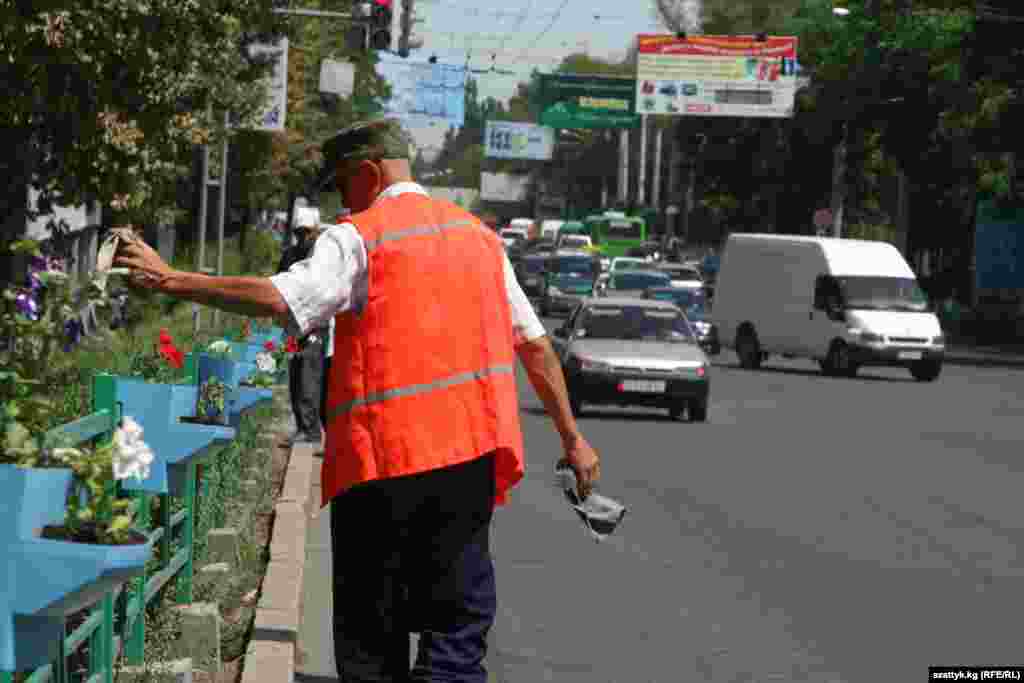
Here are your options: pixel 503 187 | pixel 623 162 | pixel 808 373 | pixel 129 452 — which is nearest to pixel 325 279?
pixel 129 452

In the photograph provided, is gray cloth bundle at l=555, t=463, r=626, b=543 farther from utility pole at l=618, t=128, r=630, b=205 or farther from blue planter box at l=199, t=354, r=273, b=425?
utility pole at l=618, t=128, r=630, b=205

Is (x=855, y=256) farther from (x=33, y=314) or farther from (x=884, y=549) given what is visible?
(x=33, y=314)

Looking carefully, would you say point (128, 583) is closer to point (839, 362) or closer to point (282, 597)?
point (282, 597)

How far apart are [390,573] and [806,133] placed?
243 feet

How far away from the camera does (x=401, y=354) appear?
6.02 metres

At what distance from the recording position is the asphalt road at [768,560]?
32.9 feet

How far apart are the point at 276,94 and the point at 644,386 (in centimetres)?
1120

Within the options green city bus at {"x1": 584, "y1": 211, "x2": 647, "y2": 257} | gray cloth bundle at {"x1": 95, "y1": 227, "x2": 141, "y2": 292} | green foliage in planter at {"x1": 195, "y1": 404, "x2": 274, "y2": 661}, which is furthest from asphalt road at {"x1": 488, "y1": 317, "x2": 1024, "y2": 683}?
green city bus at {"x1": 584, "y1": 211, "x2": 647, "y2": 257}

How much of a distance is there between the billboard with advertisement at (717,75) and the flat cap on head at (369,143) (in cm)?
7020

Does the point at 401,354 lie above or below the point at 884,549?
above

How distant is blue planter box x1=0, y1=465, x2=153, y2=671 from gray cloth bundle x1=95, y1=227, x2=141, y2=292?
23.7 inches

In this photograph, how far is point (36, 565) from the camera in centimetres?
484

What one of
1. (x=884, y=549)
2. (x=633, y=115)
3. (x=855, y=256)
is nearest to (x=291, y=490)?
(x=884, y=549)

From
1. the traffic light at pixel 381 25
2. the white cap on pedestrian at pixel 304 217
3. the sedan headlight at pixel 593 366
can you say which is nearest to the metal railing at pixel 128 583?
the white cap on pedestrian at pixel 304 217
